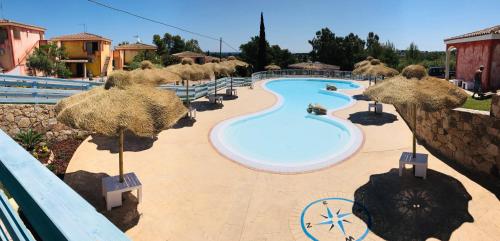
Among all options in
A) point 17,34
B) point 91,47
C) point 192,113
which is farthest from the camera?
point 91,47

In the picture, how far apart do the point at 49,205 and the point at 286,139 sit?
1378 centimetres

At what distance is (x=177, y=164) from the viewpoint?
1077 cm

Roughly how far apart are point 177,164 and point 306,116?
990 cm

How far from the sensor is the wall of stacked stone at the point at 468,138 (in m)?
9.09

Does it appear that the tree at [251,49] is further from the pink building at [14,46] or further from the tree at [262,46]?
the pink building at [14,46]

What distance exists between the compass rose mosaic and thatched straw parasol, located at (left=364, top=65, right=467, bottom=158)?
9.34 feet

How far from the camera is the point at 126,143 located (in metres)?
12.4

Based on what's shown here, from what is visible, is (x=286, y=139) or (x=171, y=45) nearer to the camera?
(x=286, y=139)

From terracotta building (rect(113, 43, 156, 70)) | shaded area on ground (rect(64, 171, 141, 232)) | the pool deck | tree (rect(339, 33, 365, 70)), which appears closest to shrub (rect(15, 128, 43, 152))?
the pool deck

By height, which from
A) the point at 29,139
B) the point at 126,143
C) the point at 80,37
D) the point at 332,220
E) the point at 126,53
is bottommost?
the point at 332,220

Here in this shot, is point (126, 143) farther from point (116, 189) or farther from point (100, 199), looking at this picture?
point (116, 189)

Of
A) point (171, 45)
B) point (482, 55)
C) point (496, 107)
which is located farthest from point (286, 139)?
point (171, 45)

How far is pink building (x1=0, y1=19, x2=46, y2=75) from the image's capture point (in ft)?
102

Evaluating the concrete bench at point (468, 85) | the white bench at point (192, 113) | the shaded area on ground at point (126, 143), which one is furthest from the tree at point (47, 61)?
the concrete bench at point (468, 85)
